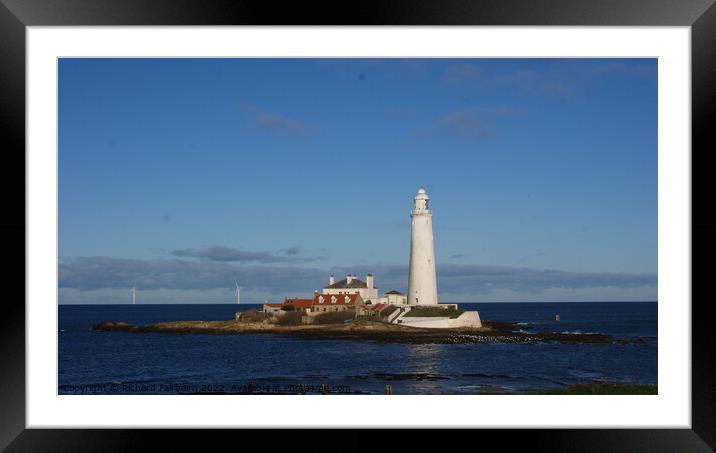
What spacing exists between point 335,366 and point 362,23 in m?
17.8

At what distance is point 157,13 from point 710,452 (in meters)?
4.28

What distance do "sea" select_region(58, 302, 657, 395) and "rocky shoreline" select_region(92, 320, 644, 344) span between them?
29.8 inches

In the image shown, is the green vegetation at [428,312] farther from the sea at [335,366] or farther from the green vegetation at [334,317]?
the green vegetation at [334,317]

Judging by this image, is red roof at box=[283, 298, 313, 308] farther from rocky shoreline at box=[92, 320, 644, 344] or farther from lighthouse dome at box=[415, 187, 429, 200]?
lighthouse dome at box=[415, 187, 429, 200]

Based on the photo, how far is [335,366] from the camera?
21.2 metres

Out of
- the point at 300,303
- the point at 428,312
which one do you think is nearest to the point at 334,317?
the point at 300,303

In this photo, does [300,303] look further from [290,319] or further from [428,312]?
[428,312]

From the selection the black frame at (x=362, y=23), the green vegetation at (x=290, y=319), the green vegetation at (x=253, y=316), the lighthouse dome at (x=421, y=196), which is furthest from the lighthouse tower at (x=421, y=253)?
the black frame at (x=362, y=23)

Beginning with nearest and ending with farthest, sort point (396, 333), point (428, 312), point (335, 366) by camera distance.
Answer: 1. point (335, 366)
2. point (428, 312)
3. point (396, 333)

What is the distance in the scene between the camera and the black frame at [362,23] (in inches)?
167

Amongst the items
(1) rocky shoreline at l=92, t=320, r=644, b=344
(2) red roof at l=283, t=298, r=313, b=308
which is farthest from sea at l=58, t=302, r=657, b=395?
(2) red roof at l=283, t=298, r=313, b=308

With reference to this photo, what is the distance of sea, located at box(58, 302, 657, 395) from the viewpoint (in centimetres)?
1778

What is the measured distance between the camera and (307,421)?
15.2 ft

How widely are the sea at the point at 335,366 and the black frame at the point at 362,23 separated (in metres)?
11.3
